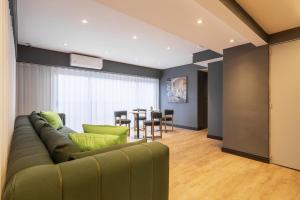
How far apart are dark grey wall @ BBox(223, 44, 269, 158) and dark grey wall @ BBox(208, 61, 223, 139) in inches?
46.5

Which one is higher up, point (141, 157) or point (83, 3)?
point (83, 3)

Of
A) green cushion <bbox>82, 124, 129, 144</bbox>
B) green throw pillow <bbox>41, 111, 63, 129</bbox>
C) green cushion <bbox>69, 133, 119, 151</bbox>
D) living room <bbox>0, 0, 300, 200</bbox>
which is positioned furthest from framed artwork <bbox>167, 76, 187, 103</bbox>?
green cushion <bbox>69, 133, 119, 151</bbox>

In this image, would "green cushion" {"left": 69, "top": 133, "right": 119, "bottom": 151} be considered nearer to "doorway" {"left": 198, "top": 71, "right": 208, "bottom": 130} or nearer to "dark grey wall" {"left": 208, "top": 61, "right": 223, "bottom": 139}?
"dark grey wall" {"left": 208, "top": 61, "right": 223, "bottom": 139}

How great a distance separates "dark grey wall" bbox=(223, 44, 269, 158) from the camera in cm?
313

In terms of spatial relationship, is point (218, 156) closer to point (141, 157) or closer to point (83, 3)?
point (141, 157)

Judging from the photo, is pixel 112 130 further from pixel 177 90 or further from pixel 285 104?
pixel 177 90

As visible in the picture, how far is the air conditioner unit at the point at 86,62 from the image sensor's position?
4754mm

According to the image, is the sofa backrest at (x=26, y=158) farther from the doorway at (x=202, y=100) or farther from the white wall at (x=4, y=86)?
the doorway at (x=202, y=100)

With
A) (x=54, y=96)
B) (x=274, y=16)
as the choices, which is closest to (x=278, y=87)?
(x=274, y=16)

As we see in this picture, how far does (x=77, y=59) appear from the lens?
15.7 feet

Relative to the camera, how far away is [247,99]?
335 centimetres

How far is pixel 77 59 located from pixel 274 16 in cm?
454

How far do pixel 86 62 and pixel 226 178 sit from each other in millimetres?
4504

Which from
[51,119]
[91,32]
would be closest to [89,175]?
[51,119]
